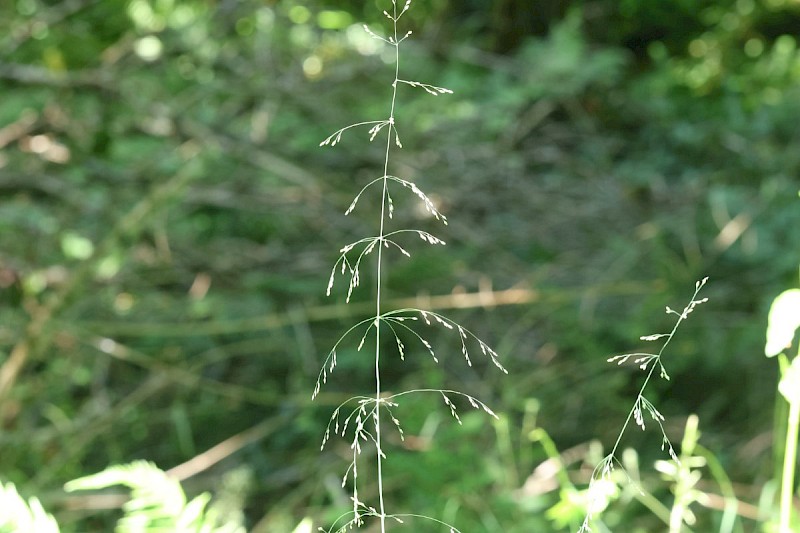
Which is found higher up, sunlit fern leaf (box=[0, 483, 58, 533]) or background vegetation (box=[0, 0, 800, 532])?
background vegetation (box=[0, 0, 800, 532])

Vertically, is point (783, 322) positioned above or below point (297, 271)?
below

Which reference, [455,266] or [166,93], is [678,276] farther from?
[166,93]

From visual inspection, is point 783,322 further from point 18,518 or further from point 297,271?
point 297,271

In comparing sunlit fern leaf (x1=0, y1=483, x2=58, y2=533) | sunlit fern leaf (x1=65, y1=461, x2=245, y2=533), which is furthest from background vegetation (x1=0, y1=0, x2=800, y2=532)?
sunlit fern leaf (x1=0, y1=483, x2=58, y2=533)

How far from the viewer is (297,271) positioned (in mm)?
2410

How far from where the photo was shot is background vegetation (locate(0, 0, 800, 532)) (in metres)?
1.78

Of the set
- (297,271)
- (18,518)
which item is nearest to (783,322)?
(18,518)

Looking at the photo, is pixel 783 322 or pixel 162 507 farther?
pixel 162 507

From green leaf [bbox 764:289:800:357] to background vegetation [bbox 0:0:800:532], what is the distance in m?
0.72

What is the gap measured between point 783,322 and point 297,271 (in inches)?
76.7

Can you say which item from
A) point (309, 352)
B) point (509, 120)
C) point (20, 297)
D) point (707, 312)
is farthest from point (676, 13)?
point (20, 297)

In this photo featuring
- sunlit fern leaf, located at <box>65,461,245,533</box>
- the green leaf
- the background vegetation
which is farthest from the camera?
the background vegetation

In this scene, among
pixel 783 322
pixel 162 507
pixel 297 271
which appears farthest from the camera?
pixel 297 271

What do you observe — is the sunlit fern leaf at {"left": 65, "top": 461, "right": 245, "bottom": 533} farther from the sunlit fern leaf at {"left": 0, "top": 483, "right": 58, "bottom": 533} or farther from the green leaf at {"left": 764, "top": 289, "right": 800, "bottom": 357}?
the green leaf at {"left": 764, "top": 289, "right": 800, "bottom": 357}
